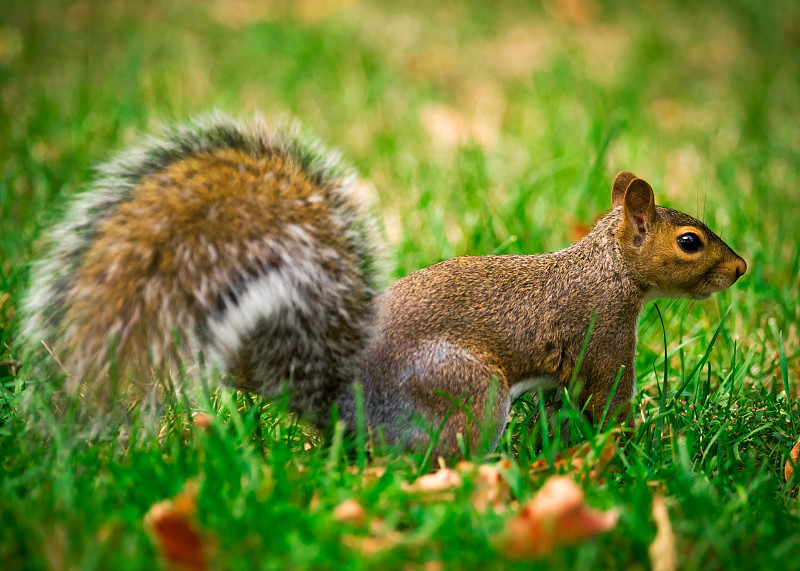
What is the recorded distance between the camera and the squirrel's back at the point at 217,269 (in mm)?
1508

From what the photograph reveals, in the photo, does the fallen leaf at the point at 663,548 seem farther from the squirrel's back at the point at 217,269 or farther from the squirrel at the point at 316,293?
the squirrel's back at the point at 217,269

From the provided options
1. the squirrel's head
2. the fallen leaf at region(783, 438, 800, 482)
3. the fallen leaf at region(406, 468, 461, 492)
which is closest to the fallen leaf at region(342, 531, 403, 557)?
the fallen leaf at region(406, 468, 461, 492)

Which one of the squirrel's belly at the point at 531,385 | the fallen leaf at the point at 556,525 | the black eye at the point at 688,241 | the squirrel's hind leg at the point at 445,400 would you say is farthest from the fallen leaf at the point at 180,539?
the black eye at the point at 688,241

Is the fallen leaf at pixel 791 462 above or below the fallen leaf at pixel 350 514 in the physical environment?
below

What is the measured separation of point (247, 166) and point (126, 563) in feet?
2.81

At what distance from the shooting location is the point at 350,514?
133cm

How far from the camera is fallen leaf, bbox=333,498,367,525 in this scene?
1.32m

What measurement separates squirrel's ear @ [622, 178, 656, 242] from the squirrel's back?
685mm

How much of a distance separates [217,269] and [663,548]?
91 centimetres

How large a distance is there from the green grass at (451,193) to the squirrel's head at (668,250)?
0.72 ft

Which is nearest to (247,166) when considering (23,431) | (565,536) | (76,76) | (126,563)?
(23,431)

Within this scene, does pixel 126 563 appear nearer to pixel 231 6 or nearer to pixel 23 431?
pixel 23 431

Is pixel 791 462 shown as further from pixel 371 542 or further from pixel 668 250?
pixel 371 542

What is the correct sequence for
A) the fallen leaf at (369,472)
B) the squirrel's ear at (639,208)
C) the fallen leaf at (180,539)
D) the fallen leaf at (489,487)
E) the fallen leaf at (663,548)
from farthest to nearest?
the squirrel's ear at (639,208), the fallen leaf at (369,472), the fallen leaf at (489,487), the fallen leaf at (663,548), the fallen leaf at (180,539)
